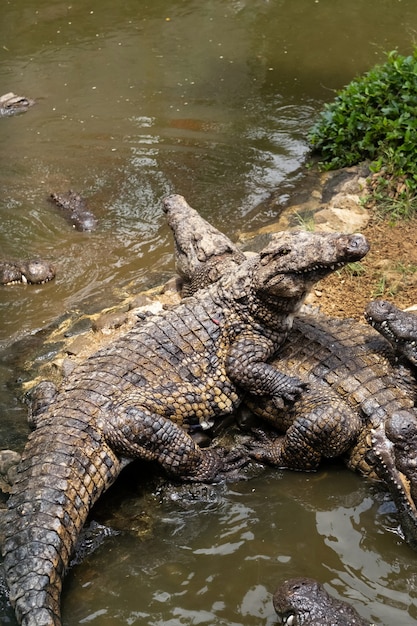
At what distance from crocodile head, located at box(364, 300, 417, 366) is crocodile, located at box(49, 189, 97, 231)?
3.95m

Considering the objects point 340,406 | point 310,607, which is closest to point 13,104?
point 340,406

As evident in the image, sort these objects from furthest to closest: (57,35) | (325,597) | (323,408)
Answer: (57,35), (323,408), (325,597)

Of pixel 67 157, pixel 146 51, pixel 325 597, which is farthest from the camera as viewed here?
pixel 146 51

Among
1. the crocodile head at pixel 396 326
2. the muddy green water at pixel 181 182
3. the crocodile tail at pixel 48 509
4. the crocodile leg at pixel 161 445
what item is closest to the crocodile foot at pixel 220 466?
the crocodile leg at pixel 161 445

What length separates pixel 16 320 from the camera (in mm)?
6465

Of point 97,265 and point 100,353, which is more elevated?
point 100,353

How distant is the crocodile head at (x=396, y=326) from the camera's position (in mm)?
4695

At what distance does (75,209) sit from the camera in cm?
798

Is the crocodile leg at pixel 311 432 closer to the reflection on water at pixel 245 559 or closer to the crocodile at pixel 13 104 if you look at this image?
the reflection on water at pixel 245 559

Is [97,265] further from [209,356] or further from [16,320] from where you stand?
[209,356]

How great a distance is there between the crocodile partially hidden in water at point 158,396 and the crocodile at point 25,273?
7.62ft

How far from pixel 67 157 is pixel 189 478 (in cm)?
597

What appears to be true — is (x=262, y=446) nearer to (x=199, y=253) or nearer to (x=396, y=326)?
(x=396, y=326)

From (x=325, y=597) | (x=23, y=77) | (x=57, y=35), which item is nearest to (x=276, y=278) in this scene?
(x=325, y=597)
